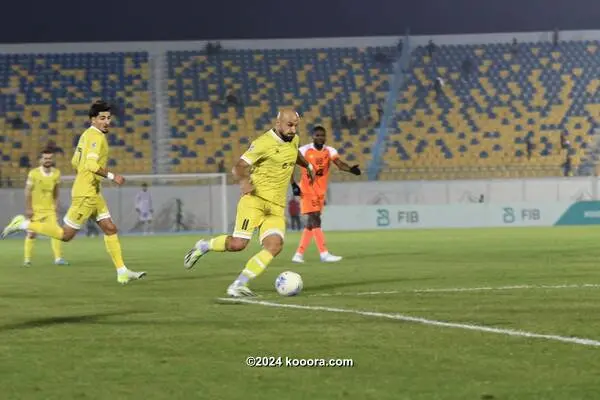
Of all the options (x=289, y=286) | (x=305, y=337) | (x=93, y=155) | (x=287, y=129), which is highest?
(x=287, y=129)

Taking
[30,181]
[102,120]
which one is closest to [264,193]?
[102,120]

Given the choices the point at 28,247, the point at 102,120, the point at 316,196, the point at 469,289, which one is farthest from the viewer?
the point at 28,247

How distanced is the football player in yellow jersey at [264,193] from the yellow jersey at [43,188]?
959 centimetres

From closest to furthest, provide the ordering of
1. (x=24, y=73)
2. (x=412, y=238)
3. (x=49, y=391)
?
(x=49, y=391) → (x=412, y=238) → (x=24, y=73)

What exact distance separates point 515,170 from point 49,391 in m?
36.7

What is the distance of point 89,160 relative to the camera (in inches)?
565

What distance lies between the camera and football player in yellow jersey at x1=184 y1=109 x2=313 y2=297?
11.7 m

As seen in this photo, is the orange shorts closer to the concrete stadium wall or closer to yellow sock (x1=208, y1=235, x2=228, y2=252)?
yellow sock (x1=208, y1=235, x2=228, y2=252)

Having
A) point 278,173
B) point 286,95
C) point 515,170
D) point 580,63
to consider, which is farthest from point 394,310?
point 580,63

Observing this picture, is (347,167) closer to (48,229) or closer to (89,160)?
(48,229)

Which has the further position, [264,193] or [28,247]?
[28,247]

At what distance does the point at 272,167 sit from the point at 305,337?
13.9 feet

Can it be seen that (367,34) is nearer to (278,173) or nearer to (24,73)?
(24,73)

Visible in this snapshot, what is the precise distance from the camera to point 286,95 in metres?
45.5
